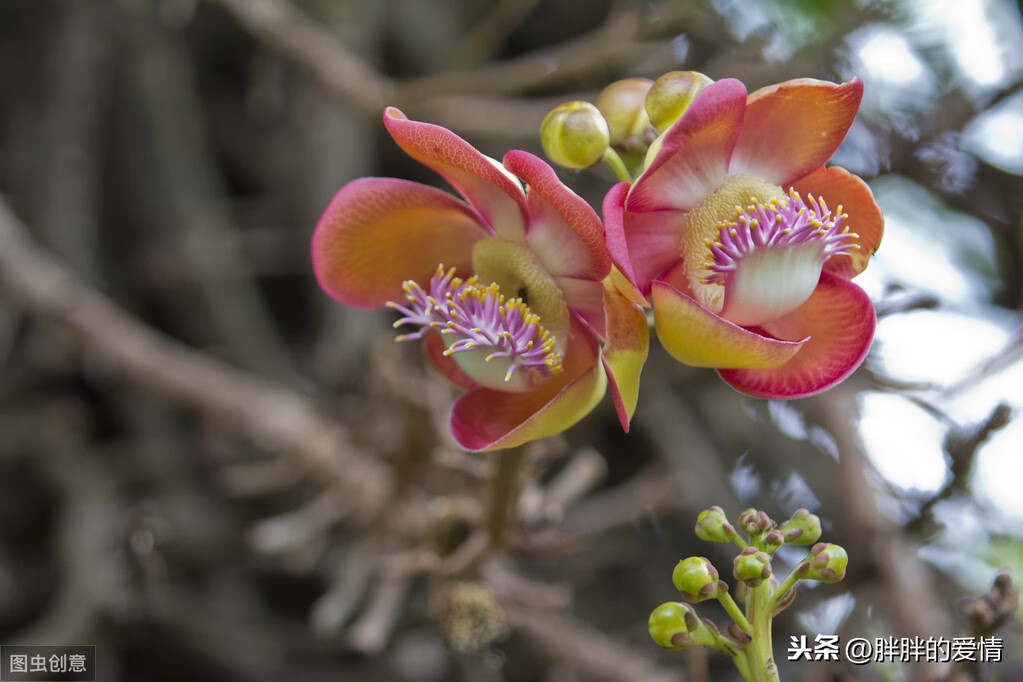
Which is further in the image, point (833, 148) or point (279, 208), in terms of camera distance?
point (279, 208)

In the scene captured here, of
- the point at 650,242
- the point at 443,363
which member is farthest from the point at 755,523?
the point at 443,363

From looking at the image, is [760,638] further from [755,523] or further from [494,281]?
[494,281]

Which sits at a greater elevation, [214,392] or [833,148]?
[833,148]

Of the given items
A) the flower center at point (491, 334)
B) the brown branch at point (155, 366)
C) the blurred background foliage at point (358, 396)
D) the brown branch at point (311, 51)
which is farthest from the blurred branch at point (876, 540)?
→ the brown branch at point (311, 51)

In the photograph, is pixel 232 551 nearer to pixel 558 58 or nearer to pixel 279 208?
pixel 279 208

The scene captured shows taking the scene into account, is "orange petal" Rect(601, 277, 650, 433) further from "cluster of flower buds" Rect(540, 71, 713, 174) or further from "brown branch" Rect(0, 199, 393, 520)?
"brown branch" Rect(0, 199, 393, 520)

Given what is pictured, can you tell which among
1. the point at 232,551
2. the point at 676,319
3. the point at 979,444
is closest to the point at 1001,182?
the point at 979,444

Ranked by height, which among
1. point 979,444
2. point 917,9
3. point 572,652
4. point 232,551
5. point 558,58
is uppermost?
point 917,9
